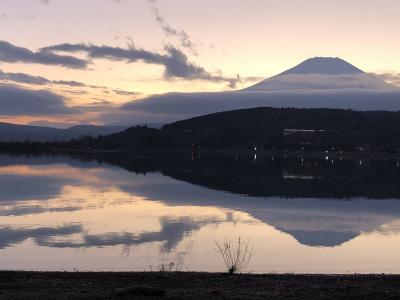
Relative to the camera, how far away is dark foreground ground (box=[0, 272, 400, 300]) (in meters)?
10.0

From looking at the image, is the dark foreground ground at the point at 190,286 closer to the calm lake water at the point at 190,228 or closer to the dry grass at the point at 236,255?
the dry grass at the point at 236,255

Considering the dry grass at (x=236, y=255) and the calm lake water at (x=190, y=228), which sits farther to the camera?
the calm lake water at (x=190, y=228)

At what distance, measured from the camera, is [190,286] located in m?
11.4

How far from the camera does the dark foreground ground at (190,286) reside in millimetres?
10023

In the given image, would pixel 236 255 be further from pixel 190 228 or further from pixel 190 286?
pixel 190 286

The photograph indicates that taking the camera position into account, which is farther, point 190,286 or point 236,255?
point 236,255

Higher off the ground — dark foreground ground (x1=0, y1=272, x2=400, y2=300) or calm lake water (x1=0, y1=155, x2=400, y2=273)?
dark foreground ground (x1=0, y1=272, x2=400, y2=300)

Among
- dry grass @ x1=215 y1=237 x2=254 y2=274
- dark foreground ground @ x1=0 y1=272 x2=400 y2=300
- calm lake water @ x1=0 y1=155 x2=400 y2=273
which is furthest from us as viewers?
calm lake water @ x1=0 y1=155 x2=400 y2=273

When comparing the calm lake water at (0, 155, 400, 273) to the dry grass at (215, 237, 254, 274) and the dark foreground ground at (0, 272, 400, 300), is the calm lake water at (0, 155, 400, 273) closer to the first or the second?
the dry grass at (215, 237, 254, 274)

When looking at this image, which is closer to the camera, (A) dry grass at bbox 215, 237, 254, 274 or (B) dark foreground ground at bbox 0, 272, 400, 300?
(B) dark foreground ground at bbox 0, 272, 400, 300

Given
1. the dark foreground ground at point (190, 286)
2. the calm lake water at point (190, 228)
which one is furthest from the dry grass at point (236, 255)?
the dark foreground ground at point (190, 286)

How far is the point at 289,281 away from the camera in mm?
12133

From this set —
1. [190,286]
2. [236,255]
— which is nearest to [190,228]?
[236,255]

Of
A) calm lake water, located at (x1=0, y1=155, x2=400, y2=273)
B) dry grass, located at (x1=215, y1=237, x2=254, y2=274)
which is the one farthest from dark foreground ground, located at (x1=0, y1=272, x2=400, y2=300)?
calm lake water, located at (x1=0, y1=155, x2=400, y2=273)
